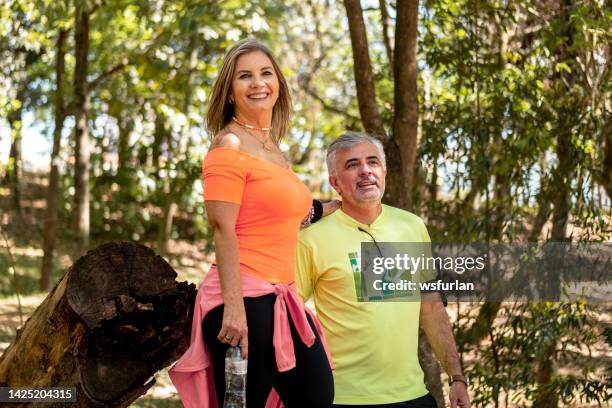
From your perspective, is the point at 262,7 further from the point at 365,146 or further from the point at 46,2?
the point at 365,146

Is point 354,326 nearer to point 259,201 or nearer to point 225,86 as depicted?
point 259,201

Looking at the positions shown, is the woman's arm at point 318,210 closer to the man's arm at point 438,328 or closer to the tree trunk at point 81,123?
the man's arm at point 438,328

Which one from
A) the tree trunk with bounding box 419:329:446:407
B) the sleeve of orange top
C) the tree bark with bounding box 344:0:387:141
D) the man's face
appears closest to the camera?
the sleeve of orange top

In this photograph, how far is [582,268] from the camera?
468 cm

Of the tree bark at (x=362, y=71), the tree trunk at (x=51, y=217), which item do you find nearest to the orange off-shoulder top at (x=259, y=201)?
the tree bark at (x=362, y=71)

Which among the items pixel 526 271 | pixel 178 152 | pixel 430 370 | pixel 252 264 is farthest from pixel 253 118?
pixel 178 152

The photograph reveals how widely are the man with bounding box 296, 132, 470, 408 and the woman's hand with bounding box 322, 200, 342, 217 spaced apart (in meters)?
0.03

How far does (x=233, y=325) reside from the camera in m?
2.35

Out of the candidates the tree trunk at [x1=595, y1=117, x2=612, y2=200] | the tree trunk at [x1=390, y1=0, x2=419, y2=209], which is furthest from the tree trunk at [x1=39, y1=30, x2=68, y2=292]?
the tree trunk at [x1=595, y1=117, x2=612, y2=200]

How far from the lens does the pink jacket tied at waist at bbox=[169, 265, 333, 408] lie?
2.43 m

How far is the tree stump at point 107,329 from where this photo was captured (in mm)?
2719

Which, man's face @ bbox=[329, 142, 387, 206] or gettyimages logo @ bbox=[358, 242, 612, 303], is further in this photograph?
gettyimages logo @ bbox=[358, 242, 612, 303]

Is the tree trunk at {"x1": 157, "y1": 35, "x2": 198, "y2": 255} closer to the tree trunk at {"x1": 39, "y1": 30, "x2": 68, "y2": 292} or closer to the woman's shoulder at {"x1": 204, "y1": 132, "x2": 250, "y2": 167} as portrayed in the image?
the tree trunk at {"x1": 39, "y1": 30, "x2": 68, "y2": 292}

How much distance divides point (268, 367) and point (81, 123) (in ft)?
22.6
